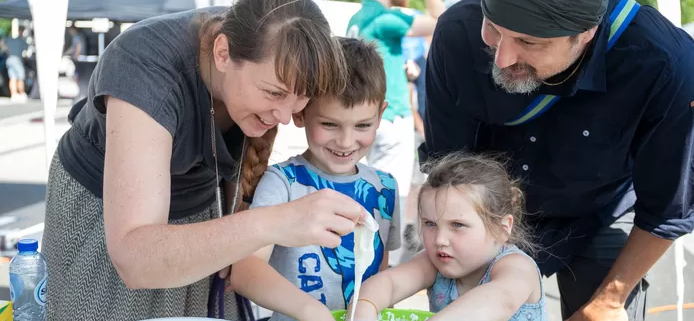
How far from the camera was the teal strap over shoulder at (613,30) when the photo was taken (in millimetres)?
1932

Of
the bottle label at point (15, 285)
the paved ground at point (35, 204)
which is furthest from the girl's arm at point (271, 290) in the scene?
the paved ground at point (35, 204)

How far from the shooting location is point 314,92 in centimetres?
166

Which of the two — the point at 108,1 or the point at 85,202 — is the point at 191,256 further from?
the point at 108,1

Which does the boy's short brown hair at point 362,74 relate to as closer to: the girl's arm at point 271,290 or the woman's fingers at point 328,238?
the girl's arm at point 271,290

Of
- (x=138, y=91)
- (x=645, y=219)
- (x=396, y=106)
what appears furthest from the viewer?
(x=396, y=106)

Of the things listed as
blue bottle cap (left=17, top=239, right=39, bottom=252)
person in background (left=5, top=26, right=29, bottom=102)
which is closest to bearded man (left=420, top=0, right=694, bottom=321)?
blue bottle cap (left=17, top=239, right=39, bottom=252)

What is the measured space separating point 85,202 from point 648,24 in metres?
1.46

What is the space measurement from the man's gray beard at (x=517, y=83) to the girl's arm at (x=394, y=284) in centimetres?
47

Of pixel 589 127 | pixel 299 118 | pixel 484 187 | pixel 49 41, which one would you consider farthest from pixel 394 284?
pixel 49 41

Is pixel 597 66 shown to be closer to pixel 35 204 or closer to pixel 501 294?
pixel 501 294

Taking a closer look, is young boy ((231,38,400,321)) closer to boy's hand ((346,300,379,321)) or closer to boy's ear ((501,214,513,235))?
boy's hand ((346,300,379,321))

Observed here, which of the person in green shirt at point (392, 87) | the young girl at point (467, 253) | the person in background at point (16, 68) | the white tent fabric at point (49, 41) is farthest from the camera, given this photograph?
the person in background at point (16, 68)

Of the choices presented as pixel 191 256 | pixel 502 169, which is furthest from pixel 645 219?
pixel 191 256

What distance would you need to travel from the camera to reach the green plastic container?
1.62 m
